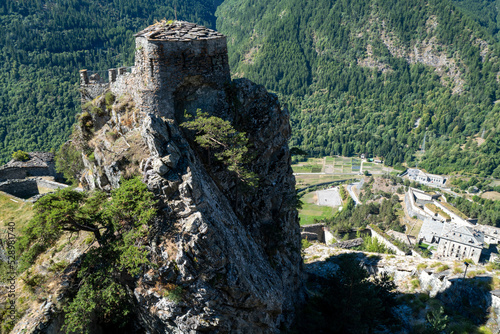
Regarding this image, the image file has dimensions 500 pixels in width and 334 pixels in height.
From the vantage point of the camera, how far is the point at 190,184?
17188 mm

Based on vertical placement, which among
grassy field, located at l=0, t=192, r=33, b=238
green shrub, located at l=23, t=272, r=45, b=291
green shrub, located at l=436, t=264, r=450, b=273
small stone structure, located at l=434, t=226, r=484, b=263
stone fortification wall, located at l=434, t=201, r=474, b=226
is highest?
green shrub, located at l=23, t=272, r=45, b=291

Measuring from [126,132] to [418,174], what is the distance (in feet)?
→ 532

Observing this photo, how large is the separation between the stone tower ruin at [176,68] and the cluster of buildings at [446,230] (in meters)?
54.9

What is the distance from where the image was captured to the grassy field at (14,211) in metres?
29.4

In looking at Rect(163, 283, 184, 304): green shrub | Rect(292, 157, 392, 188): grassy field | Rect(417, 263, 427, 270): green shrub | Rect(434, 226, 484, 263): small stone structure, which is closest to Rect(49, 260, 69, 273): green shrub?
Rect(163, 283, 184, 304): green shrub

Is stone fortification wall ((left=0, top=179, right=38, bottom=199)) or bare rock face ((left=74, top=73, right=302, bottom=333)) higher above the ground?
bare rock face ((left=74, top=73, right=302, bottom=333))

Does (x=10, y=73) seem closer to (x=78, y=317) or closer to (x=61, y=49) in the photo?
(x=61, y=49)

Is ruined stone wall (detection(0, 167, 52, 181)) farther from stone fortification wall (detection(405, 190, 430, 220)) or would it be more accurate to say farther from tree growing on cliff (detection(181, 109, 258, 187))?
stone fortification wall (detection(405, 190, 430, 220))

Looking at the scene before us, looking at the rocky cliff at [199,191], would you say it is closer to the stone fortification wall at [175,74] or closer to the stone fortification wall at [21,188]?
the stone fortification wall at [175,74]

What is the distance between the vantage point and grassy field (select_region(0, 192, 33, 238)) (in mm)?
29375

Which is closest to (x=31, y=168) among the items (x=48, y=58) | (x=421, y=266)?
(x=421, y=266)

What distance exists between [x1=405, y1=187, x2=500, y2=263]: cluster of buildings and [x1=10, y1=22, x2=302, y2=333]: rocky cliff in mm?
47281

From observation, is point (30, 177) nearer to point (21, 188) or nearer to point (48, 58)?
point (21, 188)

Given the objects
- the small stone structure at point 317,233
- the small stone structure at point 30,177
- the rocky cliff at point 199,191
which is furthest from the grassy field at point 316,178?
the rocky cliff at point 199,191
